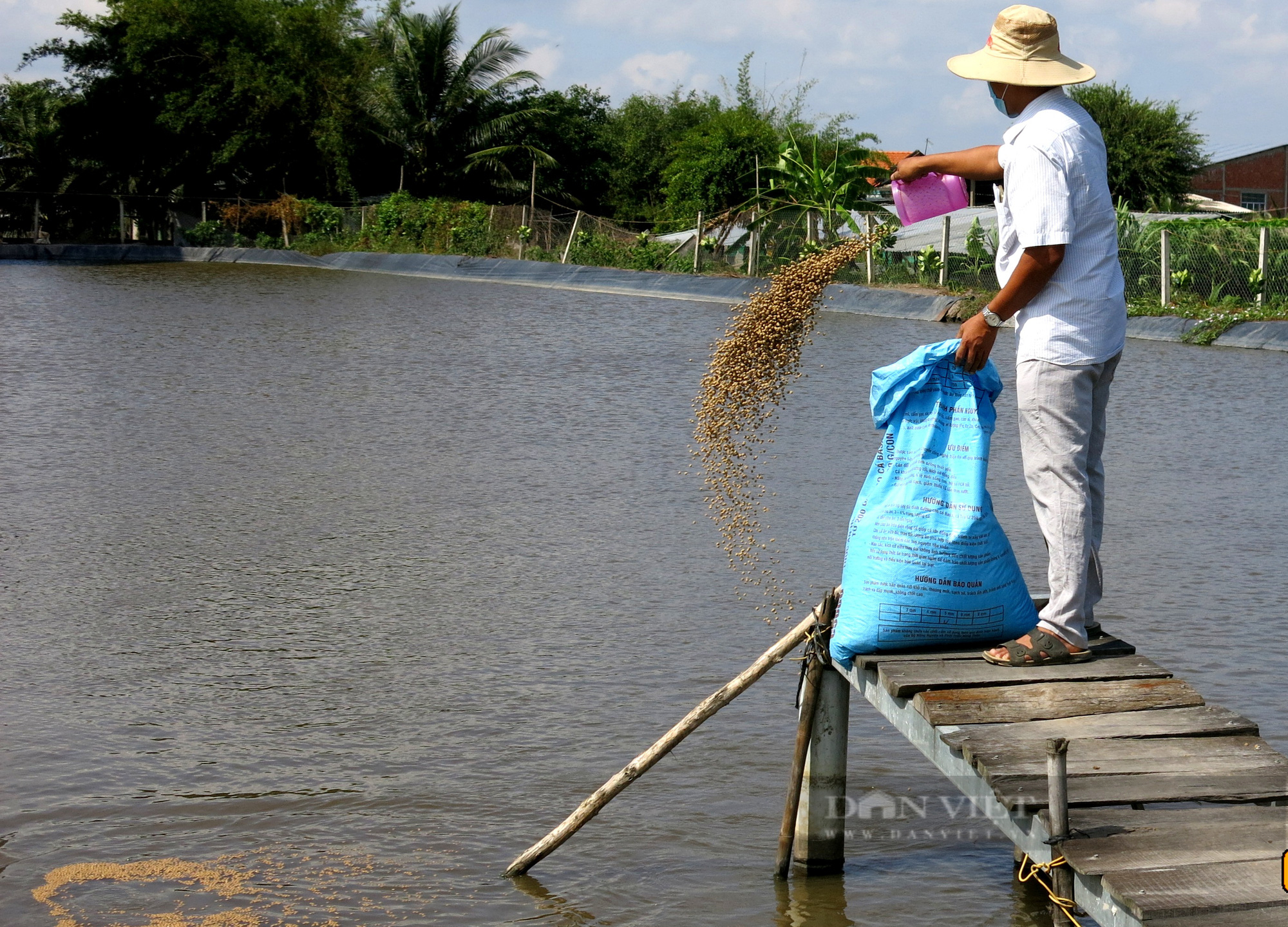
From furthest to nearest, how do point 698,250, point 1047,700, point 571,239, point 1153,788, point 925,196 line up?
1. point 571,239
2. point 698,250
3. point 925,196
4. point 1047,700
5. point 1153,788

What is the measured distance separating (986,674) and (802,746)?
51 centimetres

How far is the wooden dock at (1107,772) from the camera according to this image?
2.43 meters

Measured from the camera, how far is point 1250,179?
50531 mm

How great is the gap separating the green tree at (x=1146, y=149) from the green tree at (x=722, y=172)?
40.2 feet

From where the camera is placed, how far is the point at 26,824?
3986mm

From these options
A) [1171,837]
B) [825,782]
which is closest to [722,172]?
[825,782]

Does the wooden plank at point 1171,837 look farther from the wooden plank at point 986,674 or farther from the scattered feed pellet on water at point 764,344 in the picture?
the scattered feed pellet on water at point 764,344

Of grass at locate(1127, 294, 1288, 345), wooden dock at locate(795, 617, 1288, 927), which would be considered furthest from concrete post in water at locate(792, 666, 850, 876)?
grass at locate(1127, 294, 1288, 345)

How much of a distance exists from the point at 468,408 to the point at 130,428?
2.55 metres

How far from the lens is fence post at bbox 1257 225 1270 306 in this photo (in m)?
18.3

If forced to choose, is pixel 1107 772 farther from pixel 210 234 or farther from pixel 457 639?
pixel 210 234

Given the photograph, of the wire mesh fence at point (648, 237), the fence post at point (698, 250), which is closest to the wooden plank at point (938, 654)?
Answer: the wire mesh fence at point (648, 237)

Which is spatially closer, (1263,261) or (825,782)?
(825,782)

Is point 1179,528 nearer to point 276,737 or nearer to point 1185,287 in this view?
point 276,737
